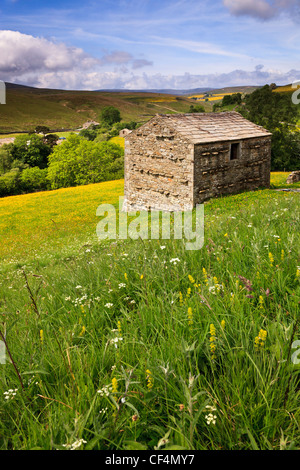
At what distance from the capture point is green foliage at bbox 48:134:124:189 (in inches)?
2414

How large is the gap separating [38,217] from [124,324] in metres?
29.5

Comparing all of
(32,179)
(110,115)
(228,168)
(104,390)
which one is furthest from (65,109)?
(104,390)

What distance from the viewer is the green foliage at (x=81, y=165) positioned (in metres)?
61.3

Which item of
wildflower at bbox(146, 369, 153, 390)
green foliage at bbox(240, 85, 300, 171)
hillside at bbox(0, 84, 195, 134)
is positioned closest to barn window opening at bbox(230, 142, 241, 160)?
wildflower at bbox(146, 369, 153, 390)

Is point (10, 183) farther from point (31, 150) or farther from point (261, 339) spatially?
point (261, 339)

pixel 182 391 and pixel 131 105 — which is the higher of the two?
pixel 131 105

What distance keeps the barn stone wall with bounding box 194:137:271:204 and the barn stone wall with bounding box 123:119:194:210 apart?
827mm

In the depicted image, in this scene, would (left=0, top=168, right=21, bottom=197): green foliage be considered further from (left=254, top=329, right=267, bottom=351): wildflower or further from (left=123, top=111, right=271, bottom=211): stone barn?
(left=254, top=329, right=267, bottom=351): wildflower

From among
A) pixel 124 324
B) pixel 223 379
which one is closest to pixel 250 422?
pixel 223 379

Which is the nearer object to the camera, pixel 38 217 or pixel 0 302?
pixel 0 302

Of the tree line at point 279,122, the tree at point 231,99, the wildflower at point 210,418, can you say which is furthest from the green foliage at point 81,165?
the wildflower at point 210,418

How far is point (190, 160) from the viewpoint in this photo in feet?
72.9
